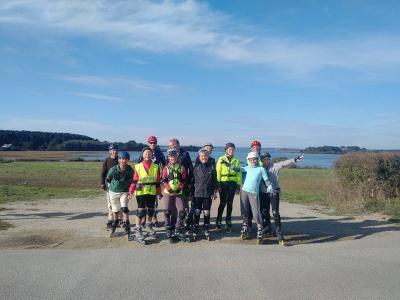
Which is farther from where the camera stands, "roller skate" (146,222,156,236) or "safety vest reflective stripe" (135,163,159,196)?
"roller skate" (146,222,156,236)

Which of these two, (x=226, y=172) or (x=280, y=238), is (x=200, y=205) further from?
(x=280, y=238)

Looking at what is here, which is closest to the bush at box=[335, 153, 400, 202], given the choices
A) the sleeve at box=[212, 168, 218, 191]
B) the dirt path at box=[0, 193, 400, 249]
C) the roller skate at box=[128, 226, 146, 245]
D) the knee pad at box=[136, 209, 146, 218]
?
the dirt path at box=[0, 193, 400, 249]

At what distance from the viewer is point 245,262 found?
6.96 m

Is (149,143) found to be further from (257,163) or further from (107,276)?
(107,276)

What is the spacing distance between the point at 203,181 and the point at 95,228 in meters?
2.87

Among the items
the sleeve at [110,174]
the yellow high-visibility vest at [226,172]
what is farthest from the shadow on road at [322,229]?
Result: the sleeve at [110,174]

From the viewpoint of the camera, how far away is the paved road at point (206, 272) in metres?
5.55

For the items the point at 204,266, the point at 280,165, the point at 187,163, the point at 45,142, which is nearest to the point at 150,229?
the point at 187,163

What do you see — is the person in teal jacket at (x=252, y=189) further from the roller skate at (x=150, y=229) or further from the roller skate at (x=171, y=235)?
the roller skate at (x=150, y=229)

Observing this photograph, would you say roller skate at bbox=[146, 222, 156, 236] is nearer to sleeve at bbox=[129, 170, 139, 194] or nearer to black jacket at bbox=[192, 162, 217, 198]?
sleeve at bbox=[129, 170, 139, 194]

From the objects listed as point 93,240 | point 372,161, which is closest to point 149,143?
point 93,240

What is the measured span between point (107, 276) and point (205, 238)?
3.16 m

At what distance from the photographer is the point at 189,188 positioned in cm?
909

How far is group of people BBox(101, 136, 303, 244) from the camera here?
8836 millimetres
